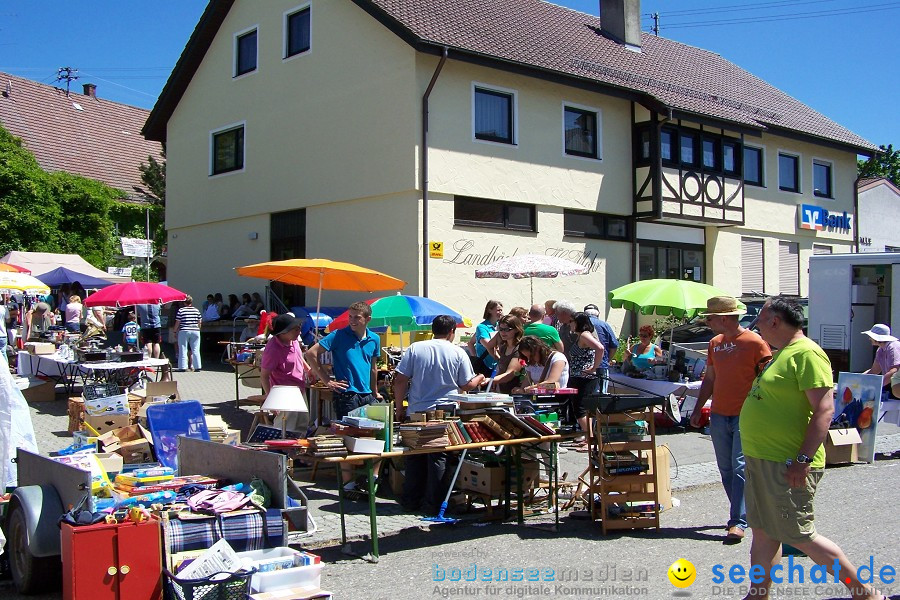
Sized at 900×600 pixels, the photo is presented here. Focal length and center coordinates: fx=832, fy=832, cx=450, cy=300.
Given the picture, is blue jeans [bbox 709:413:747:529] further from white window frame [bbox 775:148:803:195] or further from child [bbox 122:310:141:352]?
white window frame [bbox 775:148:803:195]

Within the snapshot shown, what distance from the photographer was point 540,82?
18250 millimetres

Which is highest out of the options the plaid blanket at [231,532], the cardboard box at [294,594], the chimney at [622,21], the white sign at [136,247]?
the chimney at [622,21]

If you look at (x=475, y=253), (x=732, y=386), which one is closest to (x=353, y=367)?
(x=732, y=386)

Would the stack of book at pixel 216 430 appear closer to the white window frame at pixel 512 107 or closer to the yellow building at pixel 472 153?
the yellow building at pixel 472 153

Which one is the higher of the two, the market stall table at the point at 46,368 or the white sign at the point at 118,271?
the white sign at the point at 118,271

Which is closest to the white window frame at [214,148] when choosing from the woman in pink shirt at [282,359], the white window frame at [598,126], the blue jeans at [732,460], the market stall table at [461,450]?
the white window frame at [598,126]

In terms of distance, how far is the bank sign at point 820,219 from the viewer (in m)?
24.9

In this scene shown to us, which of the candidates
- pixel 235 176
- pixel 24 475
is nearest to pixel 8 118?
pixel 235 176

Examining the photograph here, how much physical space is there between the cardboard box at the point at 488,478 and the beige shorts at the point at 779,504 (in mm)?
2524

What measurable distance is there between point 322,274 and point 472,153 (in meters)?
6.66

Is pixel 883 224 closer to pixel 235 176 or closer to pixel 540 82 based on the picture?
pixel 540 82

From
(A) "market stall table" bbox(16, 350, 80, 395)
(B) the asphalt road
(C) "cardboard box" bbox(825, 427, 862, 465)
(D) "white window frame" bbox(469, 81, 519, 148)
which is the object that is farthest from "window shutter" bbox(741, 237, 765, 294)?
(A) "market stall table" bbox(16, 350, 80, 395)

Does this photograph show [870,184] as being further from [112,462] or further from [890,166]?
[112,462]

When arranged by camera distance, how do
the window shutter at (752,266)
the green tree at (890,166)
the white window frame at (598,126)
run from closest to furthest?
the white window frame at (598,126) → the window shutter at (752,266) → the green tree at (890,166)
